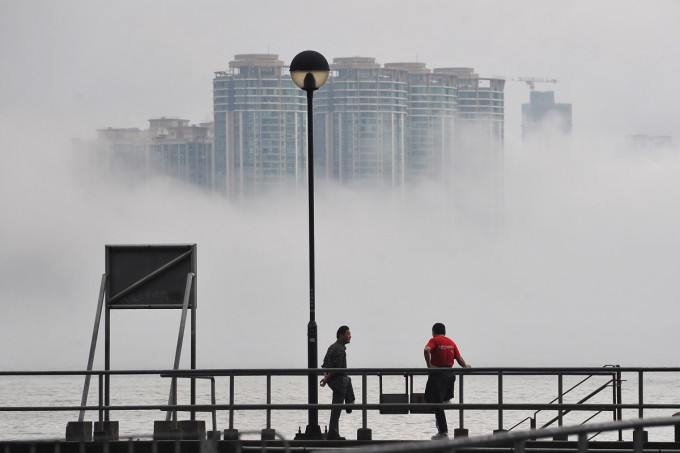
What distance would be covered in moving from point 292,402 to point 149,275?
7293cm

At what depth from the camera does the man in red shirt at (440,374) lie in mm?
15852

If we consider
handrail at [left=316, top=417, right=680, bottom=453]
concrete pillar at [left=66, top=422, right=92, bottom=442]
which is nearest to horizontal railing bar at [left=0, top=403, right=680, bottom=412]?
concrete pillar at [left=66, top=422, right=92, bottom=442]

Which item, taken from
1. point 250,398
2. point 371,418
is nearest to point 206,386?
point 250,398

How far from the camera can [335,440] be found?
1512 centimetres

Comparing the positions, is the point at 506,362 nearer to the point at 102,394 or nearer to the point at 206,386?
the point at 206,386

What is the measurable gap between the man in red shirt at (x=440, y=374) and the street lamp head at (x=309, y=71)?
3.52m

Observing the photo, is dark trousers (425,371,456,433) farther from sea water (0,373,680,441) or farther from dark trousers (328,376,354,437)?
sea water (0,373,680,441)

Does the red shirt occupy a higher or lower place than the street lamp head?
lower

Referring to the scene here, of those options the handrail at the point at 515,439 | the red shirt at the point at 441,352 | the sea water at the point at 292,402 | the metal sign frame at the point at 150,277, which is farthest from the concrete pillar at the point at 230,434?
the sea water at the point at 292,402

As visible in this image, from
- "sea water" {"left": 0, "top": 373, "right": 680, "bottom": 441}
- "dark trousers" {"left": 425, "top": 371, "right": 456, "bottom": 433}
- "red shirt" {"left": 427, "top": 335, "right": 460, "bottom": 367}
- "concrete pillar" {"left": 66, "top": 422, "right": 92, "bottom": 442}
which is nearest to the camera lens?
"concrete pillar" {"left": 66, "top": 422, "right": 92, "bottom": 442}

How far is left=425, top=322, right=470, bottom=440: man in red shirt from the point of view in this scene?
624 inches

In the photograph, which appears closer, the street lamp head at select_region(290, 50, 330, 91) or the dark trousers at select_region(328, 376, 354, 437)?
the dark trousers at select_region(328, 376, 354, 437)

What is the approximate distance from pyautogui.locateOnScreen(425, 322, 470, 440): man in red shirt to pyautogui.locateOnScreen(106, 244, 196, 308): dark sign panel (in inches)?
123

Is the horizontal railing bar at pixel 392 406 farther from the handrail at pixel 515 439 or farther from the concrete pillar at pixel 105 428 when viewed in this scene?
the handrail at pixel 515 439
